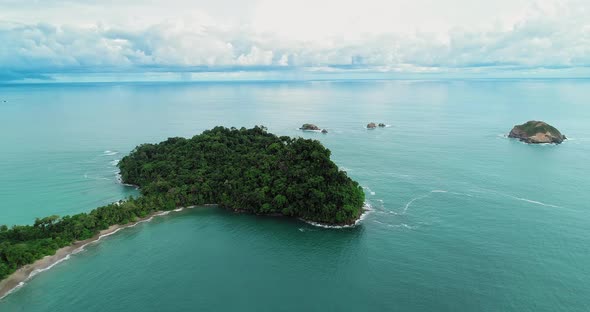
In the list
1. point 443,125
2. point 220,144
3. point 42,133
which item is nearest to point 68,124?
point 42,133

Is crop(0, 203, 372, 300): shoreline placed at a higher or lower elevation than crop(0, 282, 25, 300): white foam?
higher

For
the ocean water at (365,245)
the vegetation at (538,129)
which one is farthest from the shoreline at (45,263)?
Answer: the vegetation at (538,129)

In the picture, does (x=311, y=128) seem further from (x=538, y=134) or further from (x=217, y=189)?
(x=217, y=189)

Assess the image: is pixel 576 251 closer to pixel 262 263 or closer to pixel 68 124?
pixel 262 263

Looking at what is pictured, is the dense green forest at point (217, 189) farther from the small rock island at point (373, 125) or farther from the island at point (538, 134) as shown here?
the island at point (538, 134)

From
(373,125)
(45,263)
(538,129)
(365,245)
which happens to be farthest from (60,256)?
(538,129)

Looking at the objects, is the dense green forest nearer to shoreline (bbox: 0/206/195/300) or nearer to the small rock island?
shoreline (bbox: 0/206/195/300)

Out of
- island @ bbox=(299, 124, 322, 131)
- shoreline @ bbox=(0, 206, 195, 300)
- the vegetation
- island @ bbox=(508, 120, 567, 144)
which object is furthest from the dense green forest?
the vegetation
